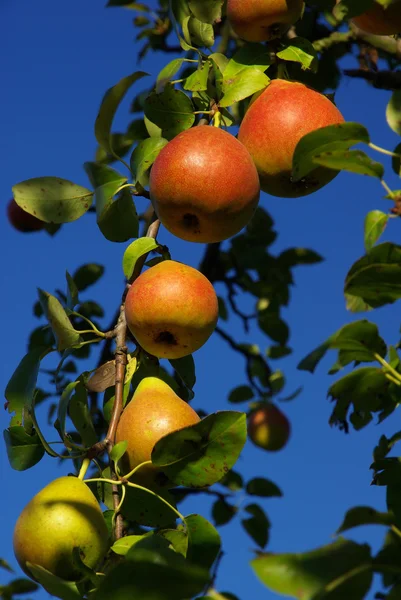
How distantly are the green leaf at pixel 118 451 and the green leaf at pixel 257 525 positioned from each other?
2678 millimetres

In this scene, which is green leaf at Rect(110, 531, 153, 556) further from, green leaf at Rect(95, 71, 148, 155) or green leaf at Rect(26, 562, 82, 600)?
green leaf at Rect(95, 71, 148, 155)

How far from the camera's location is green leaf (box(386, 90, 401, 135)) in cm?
141

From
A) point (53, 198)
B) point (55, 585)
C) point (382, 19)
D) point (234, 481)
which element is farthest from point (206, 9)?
point (234, 481)

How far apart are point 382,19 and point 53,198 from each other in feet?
2.75

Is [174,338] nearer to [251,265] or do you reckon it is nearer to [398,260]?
[398,260]

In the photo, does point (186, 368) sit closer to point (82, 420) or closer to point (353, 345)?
point (82, 420)

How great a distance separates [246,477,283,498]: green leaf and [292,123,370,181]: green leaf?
10.1ft

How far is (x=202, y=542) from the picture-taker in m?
1.36

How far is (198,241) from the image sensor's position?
1.58 metres

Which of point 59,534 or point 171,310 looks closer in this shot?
point 59,534

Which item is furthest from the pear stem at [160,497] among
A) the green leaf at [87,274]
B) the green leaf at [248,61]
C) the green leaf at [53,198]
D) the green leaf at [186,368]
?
the green leaf at [87,274]

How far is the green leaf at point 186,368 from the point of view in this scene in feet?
5.79

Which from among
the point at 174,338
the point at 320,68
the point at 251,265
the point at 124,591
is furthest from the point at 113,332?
the point at 251,265

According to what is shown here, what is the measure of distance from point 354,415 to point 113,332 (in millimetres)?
594
